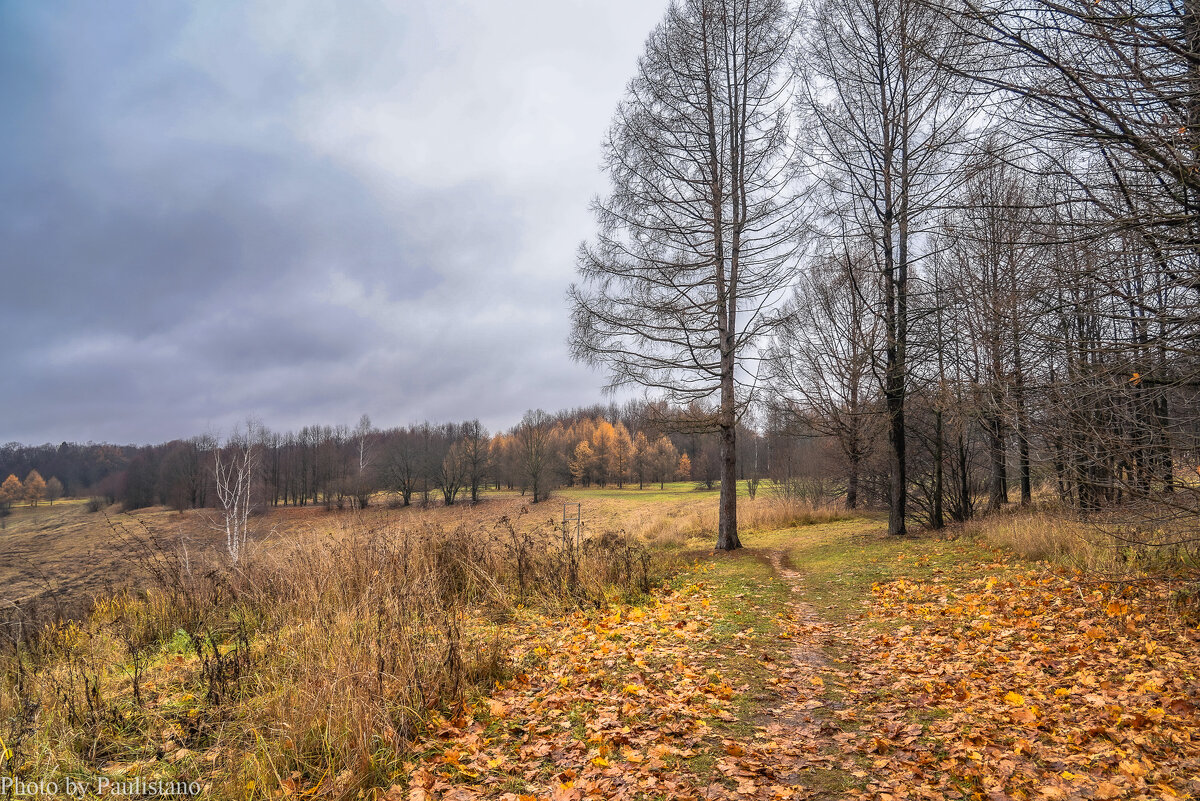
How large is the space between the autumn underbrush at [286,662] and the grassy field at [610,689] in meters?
0.03

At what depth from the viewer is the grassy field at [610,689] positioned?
129 inches

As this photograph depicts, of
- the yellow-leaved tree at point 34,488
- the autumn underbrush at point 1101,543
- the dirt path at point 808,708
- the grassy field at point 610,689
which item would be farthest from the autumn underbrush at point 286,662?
the yellow-leaved tree at point 34,488

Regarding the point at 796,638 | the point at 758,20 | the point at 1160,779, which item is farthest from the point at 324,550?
the point at 758,20

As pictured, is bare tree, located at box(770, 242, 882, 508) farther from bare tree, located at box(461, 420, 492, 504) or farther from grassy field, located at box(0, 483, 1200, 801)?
bare tree, located at box(461, 420, 492, 504)

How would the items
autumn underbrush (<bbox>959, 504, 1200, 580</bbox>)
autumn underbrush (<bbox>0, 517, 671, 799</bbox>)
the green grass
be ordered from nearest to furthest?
autumn underbrush (<bbox>0, 517, 671, 799</bbox>) → autumn underbrush (<bbox>959, 504, 1200, 580</bbox>) → the green grass

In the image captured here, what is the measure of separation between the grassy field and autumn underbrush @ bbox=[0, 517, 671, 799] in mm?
29

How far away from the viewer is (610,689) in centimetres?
467

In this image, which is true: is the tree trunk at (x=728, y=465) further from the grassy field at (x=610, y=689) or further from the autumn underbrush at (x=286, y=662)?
the grassy field at (x=610, y=689)

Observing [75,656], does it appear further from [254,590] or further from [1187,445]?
[1187,445]

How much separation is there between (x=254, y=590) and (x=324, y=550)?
0.99 metres

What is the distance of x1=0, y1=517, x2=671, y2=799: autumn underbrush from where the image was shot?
3617 millimetres

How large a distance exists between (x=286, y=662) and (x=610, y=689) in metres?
3.01

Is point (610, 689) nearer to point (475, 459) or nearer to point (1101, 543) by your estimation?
point (1101, 543)

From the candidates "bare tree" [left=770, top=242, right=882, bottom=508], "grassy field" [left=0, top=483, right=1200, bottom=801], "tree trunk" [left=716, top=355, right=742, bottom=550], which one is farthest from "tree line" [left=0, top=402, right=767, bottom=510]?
"grassy field" [left=0, top=483, right=1200, bottom=801]
